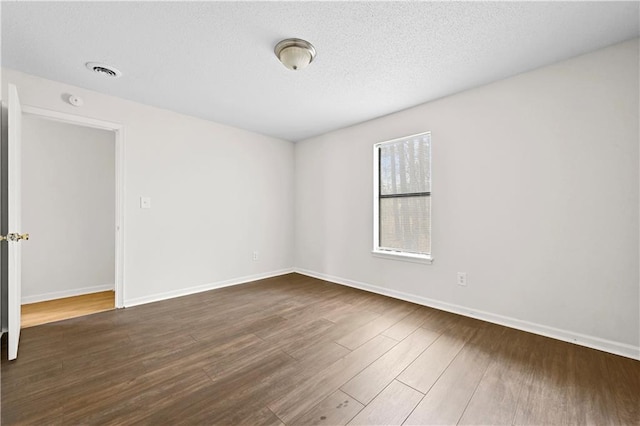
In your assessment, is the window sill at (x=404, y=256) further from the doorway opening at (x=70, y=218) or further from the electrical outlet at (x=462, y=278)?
the doorway opening at (x=70, y=218)

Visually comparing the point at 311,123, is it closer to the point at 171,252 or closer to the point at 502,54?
the point at 502,54

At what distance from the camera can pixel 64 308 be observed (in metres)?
3.12

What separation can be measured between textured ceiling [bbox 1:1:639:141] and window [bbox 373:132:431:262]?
70 cm

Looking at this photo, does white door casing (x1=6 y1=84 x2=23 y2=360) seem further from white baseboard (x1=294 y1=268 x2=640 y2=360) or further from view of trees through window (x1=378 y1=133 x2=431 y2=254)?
view of trees through window (x1=378 y1=133 x2=431 y2=254)

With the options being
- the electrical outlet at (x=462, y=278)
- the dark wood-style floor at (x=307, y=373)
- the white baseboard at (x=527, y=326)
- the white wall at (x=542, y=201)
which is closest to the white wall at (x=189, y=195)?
the dark wood-style floor at (x=307, y=373)

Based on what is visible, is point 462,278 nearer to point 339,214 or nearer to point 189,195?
point 339,214

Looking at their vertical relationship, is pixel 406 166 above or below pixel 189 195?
above

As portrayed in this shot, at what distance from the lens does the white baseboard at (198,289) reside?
318cm

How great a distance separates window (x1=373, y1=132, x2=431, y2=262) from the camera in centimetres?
325

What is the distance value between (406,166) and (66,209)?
4604mm

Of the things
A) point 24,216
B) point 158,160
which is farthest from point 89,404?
point 24,216

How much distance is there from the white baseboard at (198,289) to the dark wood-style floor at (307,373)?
37cm

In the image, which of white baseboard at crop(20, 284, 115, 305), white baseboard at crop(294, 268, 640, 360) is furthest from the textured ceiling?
white baseboard at crop(20, 284, 115, 305)

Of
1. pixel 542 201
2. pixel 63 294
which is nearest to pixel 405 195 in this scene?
pixel 542 201
